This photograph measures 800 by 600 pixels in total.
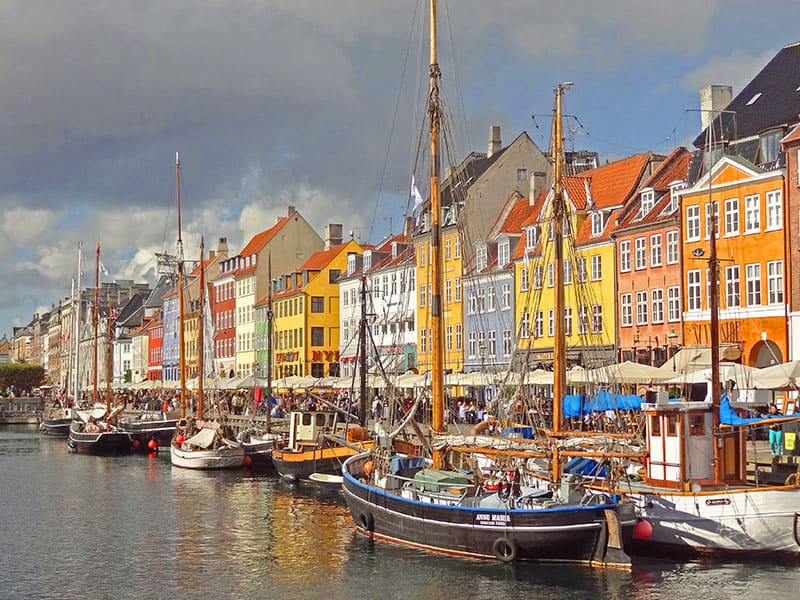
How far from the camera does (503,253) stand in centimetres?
8269

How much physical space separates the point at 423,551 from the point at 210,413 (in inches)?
1995

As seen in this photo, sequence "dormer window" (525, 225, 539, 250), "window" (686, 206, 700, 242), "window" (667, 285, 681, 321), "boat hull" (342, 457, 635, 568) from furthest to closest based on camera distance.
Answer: "dormer window" (525, 225, 539, 250) → "window" (667, 285, 681, 321) → "window" (686, 206, 700, 242) → "boat hull" (342, 457, 635, 568)

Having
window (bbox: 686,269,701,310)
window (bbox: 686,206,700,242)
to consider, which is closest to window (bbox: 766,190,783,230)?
window (bbox: 686,206,700,242)

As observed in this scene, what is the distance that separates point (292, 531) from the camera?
138 feet

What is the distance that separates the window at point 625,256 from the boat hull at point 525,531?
36.7 m

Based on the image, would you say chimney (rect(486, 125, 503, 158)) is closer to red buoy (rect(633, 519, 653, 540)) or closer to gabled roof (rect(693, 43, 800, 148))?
gabled roof (rect(693, 43, 800, 148))

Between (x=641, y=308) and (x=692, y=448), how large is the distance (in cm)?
3365

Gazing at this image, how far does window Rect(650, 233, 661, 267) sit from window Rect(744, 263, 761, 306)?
24.2ft

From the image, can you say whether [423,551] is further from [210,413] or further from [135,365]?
[135,365]

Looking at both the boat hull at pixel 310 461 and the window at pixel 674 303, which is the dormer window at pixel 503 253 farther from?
the boat hull at pixel 310 461

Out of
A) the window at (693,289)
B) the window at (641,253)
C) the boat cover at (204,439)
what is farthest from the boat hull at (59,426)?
the window at (693,289)

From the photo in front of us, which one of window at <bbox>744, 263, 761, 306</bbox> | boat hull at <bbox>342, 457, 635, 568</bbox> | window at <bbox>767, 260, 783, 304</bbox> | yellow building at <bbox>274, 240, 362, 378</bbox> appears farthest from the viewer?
yellow building at <bbox>274, 240, 362, 378</bbox>

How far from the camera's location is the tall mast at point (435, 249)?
128ft

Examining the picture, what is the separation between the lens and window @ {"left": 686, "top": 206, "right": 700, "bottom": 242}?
207ft
